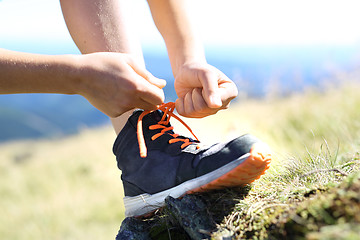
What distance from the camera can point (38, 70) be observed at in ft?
3.70

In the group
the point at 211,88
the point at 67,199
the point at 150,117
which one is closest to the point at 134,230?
the point at 150,117

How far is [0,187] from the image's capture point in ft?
18.9

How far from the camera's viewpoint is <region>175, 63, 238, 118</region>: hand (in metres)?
1.24

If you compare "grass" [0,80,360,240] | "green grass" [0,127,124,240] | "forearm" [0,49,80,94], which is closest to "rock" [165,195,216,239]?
"grass" [0,80,360,240]

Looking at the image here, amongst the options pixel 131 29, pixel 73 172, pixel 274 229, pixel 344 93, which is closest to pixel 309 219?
pixel 274 229

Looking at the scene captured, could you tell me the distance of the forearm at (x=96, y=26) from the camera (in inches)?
55.4

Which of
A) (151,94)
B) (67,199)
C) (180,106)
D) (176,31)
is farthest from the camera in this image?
(67,199)

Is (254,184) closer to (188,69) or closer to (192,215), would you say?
(192,215)

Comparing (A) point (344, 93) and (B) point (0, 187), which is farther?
(B) point (0, 187)

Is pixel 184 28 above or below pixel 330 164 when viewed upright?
above

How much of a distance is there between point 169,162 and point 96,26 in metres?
0.66

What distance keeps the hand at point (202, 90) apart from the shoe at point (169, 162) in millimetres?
100

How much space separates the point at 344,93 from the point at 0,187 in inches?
224

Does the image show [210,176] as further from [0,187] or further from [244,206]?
[0,187]
